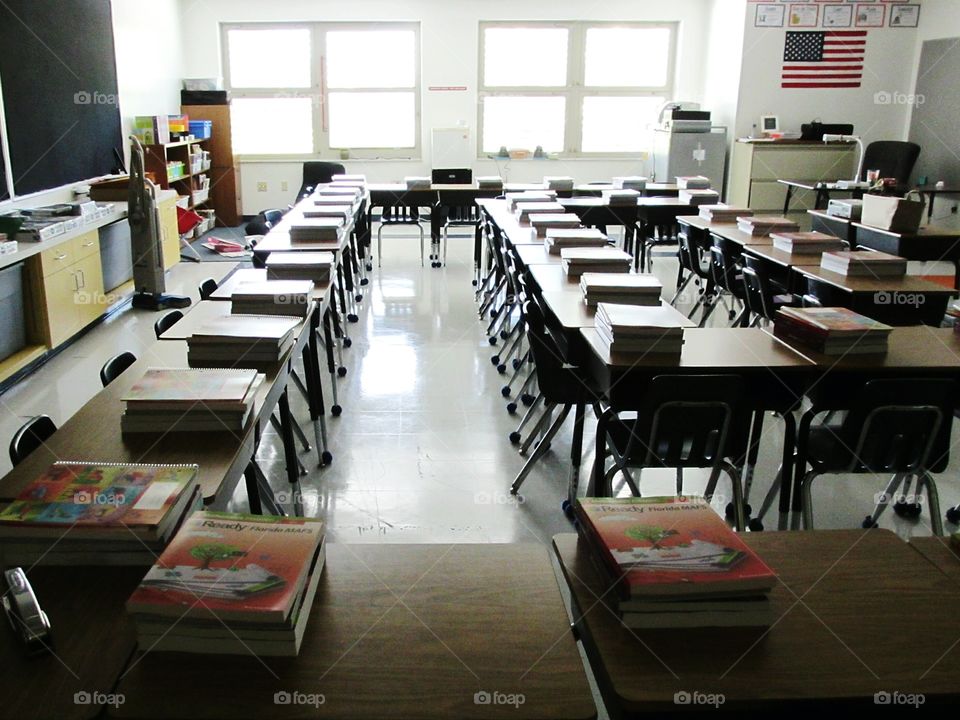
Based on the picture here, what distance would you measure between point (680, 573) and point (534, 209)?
5288 millimetres

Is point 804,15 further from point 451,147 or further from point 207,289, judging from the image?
point 207,289

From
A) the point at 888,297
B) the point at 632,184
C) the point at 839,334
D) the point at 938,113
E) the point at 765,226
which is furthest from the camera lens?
the point at 938,113

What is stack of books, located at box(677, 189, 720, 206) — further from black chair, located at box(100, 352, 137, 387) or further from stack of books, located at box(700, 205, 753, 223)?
black chair, located at box(100, 352, 137, 387)

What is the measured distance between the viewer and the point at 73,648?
1233 millimetres

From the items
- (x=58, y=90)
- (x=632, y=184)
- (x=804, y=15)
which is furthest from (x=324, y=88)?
(x=804, y=15)

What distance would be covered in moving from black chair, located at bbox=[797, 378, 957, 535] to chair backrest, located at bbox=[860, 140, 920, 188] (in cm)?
775

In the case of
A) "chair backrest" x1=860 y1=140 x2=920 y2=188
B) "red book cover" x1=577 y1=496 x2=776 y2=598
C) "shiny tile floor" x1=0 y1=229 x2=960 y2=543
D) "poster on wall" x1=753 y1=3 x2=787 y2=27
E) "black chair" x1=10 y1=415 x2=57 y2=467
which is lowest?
"shiny tile floor" x1=0 y1=229 x2=960 y2=543

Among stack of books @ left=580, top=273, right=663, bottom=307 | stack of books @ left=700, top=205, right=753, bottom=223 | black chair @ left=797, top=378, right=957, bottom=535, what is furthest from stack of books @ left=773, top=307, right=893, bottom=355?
stack of books @ left=700, top=205, right=753, bottom=223

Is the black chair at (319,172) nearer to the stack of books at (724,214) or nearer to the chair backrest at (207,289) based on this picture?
the stack of books at (724,214)

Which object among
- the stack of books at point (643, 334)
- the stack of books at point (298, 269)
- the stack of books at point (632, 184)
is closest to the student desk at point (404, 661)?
the stack of books at point (643, 334)

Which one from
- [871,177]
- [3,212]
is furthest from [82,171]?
[871,177]

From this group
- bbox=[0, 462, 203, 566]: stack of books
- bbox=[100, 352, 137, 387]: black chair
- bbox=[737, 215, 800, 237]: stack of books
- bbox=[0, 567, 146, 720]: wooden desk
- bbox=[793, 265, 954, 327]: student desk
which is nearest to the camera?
bbox=[0, 567, 146, 720]: wooden desk

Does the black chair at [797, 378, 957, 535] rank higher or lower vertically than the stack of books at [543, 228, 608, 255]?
lower

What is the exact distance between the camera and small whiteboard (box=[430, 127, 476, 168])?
453 inches
